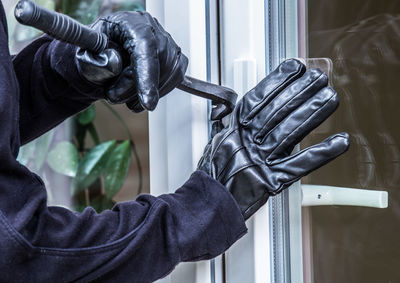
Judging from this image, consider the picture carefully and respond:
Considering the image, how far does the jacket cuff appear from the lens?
45cm

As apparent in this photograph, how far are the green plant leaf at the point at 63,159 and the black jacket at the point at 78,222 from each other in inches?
27.4

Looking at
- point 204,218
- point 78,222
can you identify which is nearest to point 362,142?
point 204,218

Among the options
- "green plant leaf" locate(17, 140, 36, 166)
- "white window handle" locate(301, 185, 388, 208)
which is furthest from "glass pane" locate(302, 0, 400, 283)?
"green plant leaf" locate(17, 140, 36, 166)

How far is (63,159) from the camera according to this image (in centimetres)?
123

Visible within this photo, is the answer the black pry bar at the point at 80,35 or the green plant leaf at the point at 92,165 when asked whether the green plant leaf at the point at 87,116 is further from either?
the black pry bar at the point at 80,35

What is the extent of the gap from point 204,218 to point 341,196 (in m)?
0.26

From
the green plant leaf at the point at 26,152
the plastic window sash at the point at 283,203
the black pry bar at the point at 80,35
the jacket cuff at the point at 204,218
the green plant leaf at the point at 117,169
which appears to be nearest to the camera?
the black pry bar at the point at 80,35

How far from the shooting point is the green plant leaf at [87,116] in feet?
4.20

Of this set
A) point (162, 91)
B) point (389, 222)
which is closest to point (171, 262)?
point (162, 91)

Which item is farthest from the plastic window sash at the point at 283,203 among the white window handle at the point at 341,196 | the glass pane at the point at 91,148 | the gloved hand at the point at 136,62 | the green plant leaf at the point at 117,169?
the green plant leaf at the point at 117,169

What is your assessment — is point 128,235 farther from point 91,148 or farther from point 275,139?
point 91,148

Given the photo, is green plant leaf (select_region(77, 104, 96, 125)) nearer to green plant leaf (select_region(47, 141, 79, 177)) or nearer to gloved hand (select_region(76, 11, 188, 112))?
green plant leaf (select_region(47, 141, 79, 177))

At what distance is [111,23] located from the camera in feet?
1.53

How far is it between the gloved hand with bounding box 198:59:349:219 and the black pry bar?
34 millimetres
